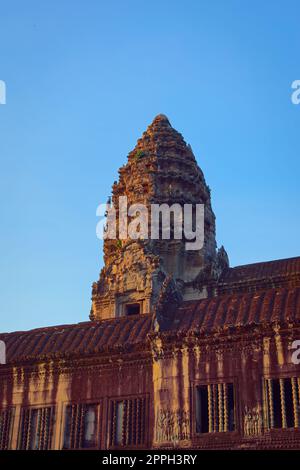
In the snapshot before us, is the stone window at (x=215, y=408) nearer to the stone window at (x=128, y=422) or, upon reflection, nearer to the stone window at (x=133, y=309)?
the stone window at (x=128, y=422)

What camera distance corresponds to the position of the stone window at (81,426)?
2567 centimetres

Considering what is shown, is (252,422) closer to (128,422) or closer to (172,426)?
(172,426)

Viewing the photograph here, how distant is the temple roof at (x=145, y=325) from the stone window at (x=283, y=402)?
6.28ft

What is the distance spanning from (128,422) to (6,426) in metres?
5.00

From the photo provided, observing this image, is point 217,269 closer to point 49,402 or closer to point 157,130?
point 157,130

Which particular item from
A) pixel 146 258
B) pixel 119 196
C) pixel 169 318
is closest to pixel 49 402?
pixel 169 318

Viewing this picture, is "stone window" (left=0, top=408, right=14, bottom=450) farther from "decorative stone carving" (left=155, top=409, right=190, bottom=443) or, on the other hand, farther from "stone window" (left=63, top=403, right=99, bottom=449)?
"decorative stone carving" (left=155, top=409, right=190, bottom=443)

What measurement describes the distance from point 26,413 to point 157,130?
25.2 m

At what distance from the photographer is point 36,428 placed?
2653 cm

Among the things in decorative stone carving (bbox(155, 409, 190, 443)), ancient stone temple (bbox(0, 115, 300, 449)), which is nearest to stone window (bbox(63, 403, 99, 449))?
ancient stone temple (bbox(0, 115, 300, 449))

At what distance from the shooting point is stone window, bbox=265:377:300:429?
2241 cm

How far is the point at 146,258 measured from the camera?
39.9 m

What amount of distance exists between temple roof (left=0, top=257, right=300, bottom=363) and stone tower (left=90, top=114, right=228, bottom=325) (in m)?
7.83

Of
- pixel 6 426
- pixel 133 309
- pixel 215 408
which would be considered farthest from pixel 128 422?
pixel 133 309
